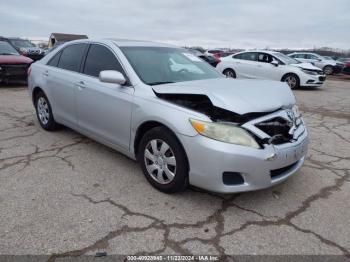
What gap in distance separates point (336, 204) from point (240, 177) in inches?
44.6

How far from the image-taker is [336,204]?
10.9ft

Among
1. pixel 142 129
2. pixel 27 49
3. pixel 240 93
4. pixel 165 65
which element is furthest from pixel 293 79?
pixel 27 49

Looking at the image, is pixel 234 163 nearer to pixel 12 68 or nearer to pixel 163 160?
pixel 163 160

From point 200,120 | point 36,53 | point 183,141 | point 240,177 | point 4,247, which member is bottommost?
point 4,247

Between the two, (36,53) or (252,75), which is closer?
(252,75)

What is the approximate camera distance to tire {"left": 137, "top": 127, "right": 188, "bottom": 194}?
316 centimetres

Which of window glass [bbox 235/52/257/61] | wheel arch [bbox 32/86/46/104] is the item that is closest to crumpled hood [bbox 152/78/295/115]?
wheel arch [bbox 32/86/46/104]

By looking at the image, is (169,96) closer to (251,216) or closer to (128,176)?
(128,176)

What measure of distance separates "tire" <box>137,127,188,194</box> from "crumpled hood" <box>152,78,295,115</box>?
1.58ft

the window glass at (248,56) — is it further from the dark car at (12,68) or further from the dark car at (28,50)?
the dark car at (28,50)

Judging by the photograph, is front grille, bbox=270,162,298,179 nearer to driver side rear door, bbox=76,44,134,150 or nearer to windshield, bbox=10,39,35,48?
driver side rear door, bbox=76,44,134,150

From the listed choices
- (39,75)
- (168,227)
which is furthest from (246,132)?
(39,75)

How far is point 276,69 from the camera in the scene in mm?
12883

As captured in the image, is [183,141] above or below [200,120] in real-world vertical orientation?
below
